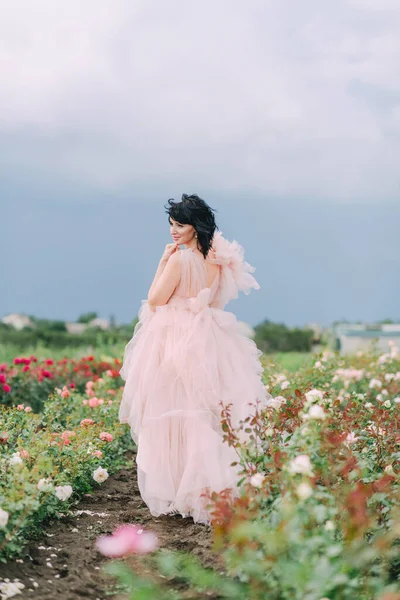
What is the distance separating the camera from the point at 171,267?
5.02 meters

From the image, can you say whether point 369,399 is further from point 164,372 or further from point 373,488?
point 373,488

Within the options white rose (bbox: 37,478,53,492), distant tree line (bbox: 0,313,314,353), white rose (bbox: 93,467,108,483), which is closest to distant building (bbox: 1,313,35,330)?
distant tree line (bbox: 0,313,314,353)

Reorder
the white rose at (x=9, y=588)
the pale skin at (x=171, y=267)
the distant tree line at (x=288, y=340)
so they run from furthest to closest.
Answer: the distant tree line at (x=288, y=340)
the pale skin at (x=171, y=267)
the white rose at (x=9, y=588)

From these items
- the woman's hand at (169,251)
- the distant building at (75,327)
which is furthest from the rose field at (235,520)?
the distant building at (75,327)

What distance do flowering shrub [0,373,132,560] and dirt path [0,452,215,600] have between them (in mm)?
111

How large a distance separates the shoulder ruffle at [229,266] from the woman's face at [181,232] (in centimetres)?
21

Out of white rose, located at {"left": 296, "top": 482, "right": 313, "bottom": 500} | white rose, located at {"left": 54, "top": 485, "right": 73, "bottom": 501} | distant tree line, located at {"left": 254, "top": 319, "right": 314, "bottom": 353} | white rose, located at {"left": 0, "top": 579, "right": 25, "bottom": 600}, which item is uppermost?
white rose, located at {"left": 296, "top": 482, "right": 313, "bottom": 500}

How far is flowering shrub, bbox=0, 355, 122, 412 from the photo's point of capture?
30.1ft

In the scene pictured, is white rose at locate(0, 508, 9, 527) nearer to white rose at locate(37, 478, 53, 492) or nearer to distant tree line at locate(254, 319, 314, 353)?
white rose at locate(37, 478, 53, 492)

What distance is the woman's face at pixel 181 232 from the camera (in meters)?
5.12

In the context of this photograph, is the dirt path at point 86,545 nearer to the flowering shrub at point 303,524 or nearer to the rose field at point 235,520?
the rose field at point 235,520

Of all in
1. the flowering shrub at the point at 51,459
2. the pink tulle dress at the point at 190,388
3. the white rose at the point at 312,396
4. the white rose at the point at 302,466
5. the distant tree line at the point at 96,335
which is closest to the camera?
the white rose at the point at 302,466

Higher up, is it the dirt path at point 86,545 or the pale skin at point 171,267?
the pale skin at point 171,267

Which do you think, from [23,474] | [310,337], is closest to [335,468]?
[23,474]
